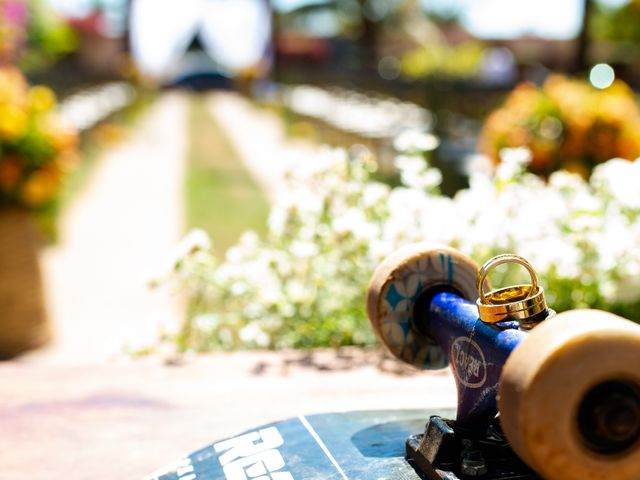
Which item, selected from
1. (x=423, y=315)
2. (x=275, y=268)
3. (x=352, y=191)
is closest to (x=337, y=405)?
(x=423, y=315)

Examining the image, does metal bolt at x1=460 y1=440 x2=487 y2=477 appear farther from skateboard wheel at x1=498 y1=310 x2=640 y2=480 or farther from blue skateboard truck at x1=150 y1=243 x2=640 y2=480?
skateboard wheel at x1=498 y1=310 x2=640 y2=480

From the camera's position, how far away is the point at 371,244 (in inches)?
111

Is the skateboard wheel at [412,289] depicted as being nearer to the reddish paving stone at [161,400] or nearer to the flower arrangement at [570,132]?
the reddish paving stone at [161,400]

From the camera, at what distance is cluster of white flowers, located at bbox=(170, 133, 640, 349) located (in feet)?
9.27

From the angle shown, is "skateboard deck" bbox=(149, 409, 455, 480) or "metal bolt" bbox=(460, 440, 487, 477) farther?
"skateboard deck" bbox=(149, 409, 455, 480)

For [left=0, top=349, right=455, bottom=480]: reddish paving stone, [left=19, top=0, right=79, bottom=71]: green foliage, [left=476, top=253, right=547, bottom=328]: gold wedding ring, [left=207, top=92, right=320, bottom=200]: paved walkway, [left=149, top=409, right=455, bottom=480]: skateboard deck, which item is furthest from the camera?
[left=19, top=0, right=79, bottom=71]: green foliage

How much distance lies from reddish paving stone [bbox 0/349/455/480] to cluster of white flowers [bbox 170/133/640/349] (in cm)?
26

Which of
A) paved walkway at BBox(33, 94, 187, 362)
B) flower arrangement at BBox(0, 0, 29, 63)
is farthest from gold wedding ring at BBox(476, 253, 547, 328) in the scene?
flower arrangement at BBox(0, 0, 29, 63)

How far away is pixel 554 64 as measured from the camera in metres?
33.7

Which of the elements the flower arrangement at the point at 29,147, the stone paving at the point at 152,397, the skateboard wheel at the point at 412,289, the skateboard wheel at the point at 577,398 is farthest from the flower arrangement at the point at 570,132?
the skateboard wheel at the point at 577,398

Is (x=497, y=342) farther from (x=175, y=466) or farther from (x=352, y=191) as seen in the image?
(x=352, y=191)

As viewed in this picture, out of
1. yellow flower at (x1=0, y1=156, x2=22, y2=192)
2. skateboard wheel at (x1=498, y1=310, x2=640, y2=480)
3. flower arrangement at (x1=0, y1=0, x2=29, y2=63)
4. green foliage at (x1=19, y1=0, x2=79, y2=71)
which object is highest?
green foliage at (x1=19, y1=0, x2=79, y2=71)

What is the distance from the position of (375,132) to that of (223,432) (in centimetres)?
1039

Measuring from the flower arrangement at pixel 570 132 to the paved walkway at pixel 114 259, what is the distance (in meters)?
2.34
